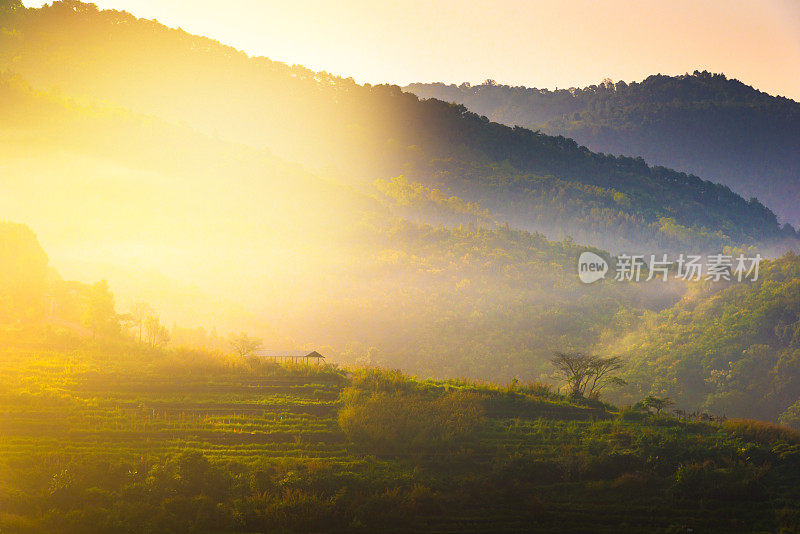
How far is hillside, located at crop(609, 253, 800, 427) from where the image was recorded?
74438 millimetres

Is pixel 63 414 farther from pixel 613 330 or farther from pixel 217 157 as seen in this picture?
pixel 217 157

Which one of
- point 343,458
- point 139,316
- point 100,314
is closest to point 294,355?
point 139,316

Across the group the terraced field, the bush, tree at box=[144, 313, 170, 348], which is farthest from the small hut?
the bush

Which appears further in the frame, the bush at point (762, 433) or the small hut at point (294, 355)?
the small hut at point (294, 355)

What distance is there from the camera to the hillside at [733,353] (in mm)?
74438

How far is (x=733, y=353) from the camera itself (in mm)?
80438

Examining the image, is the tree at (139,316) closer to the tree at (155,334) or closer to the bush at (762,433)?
the tree at (155,334)

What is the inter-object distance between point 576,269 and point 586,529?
111 m

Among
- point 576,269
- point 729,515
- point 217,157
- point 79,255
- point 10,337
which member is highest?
point 217,157

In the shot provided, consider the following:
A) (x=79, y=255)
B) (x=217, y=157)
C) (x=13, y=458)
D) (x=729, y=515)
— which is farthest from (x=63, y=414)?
(x=217, y=157)

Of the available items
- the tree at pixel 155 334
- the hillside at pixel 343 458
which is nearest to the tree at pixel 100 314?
the tree at pixel 155 334

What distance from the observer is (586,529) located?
2864cm

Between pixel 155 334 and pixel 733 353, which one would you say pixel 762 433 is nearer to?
pixel 733 353

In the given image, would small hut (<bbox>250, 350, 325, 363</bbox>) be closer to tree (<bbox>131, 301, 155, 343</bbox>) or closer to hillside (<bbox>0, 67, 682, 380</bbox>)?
tree (<bbox>131, 301, 155, 343</bbox>)
